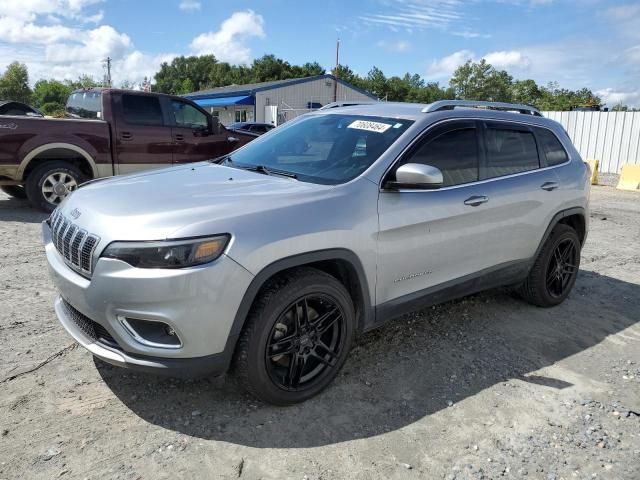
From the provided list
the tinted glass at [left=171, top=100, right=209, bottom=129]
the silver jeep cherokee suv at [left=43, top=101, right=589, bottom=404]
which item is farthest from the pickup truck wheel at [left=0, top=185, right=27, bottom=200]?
the silver jeep cherokee suv at [left=43, top=101, right=589, bottom=404]

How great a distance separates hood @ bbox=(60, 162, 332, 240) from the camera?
2.64m

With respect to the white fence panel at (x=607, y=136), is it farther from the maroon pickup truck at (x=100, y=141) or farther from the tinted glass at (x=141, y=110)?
the tinted glass at (x=141, y=110)

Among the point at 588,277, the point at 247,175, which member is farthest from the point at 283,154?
the point at 588,277

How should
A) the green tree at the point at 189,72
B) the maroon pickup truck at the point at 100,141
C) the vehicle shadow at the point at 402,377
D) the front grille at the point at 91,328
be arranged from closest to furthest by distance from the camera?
the front grille at the point at 91,328 < the vehicle shadow at the point at 402,377 < the maroon pickup truck at the point at 100,141 < the green tree at the point at 189,72

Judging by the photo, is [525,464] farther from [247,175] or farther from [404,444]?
[247,175]

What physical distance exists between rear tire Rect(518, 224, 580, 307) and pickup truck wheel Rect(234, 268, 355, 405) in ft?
7.59

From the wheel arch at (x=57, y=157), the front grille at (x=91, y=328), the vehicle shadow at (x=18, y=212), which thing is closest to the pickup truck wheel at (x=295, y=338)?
the front grille at (x=91, y=328)

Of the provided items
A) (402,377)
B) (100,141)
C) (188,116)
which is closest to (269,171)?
(402,377)

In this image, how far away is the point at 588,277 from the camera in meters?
5.99

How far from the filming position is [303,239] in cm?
288

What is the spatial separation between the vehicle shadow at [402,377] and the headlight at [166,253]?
0.98 meters

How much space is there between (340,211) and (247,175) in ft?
2.77

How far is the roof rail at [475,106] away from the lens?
3.88 m

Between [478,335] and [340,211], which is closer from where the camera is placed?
[340,211]
